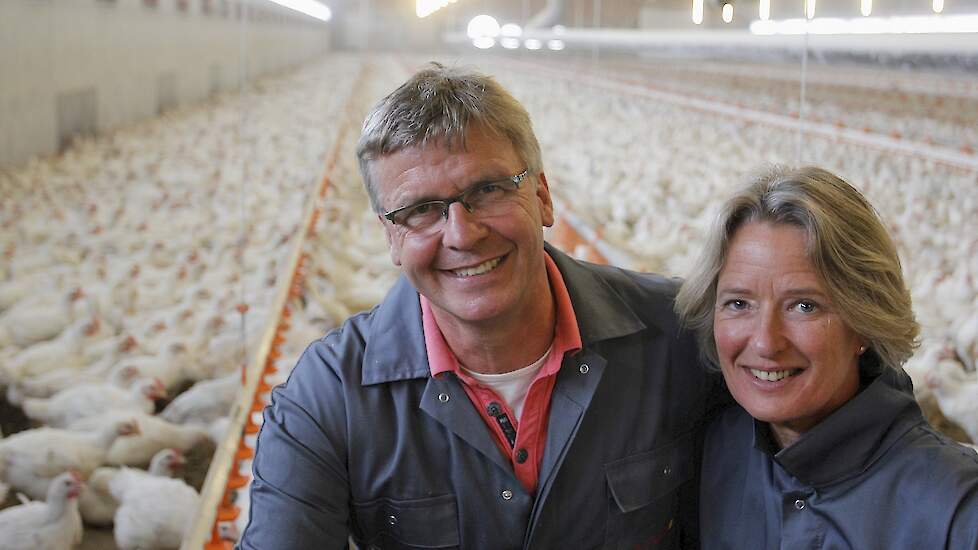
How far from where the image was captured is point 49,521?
234 cm

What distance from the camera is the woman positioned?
123cm

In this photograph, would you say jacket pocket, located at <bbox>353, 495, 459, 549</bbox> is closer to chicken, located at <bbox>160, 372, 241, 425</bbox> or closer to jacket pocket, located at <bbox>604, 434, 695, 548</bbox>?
jacket pocket, located at <bbox>604, 434, 695, 548</bbox>

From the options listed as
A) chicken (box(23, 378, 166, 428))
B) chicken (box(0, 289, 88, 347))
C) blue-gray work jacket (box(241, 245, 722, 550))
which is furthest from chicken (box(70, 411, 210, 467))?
blue-gray work jacket (box(241, 245, 722, 550))

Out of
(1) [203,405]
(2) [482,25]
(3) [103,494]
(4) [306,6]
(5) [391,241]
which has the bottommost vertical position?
(3) [103,494]

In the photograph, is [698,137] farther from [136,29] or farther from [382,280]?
[136,29]

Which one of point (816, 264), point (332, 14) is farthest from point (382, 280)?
point (332, 14)

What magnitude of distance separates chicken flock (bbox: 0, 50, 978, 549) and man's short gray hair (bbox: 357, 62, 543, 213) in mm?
419

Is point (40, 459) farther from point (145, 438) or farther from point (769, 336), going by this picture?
point (769, 336)

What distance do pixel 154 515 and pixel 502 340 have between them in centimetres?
144

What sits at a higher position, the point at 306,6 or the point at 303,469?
the point at 306,6

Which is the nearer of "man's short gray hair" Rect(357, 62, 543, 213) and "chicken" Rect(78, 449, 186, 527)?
"man's short gray hair" Rect(357, 62, 543, 213)

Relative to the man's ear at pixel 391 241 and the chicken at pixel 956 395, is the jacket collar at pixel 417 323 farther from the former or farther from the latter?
the chicken at pixel 956 395

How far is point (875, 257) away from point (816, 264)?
3.7 inches

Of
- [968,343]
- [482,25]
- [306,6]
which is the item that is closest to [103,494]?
[968,343]
